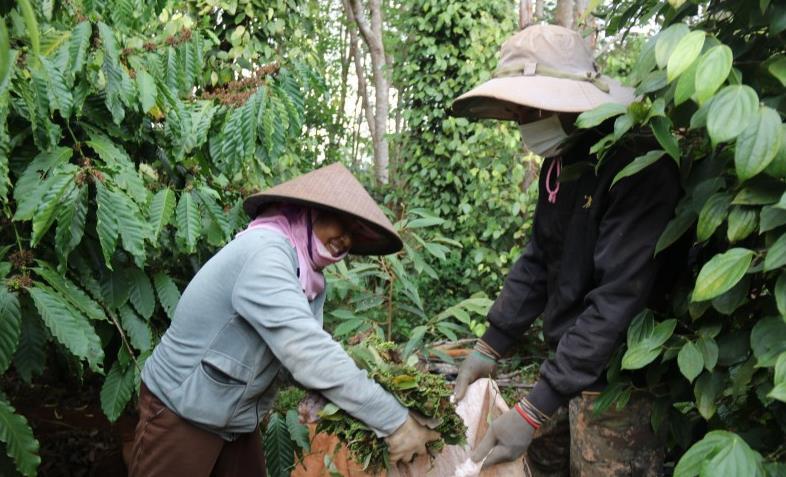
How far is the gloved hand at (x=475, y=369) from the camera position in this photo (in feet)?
8.41

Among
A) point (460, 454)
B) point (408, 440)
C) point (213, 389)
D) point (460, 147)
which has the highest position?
point (213, 389)

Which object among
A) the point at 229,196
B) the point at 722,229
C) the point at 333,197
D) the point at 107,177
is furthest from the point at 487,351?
the point at 107,177

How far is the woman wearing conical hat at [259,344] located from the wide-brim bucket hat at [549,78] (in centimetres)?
55

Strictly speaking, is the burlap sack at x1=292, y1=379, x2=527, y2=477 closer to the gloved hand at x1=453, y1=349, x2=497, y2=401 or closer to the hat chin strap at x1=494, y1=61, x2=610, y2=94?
the gloved hand at x1=453, y1=349, x2=497, y2=401

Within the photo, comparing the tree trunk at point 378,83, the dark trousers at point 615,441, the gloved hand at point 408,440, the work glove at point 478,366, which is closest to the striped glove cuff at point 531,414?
the dark trousers at point 615,441

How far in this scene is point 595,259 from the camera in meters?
2.00

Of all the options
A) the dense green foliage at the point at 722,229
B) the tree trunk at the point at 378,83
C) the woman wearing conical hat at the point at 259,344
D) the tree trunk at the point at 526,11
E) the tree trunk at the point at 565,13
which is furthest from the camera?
the tree trunk at the point at 378,83

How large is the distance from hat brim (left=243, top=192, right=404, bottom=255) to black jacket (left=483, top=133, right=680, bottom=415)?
1.80 ft

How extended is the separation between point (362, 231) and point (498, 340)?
76 centimetres

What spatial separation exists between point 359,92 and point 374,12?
3.87 meters

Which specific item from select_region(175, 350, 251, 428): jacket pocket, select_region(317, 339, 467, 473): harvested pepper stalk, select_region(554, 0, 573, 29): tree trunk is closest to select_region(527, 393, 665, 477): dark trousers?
select_region(317, 339, 467, 473): harvested pepper stalk

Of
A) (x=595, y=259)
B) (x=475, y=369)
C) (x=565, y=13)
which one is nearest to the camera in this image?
(x=595, y=259)

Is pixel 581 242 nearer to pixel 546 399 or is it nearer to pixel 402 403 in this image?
pixel 546 399

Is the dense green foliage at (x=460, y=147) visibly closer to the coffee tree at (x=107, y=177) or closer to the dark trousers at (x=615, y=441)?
the coffee tree at (x=107, y=177)
